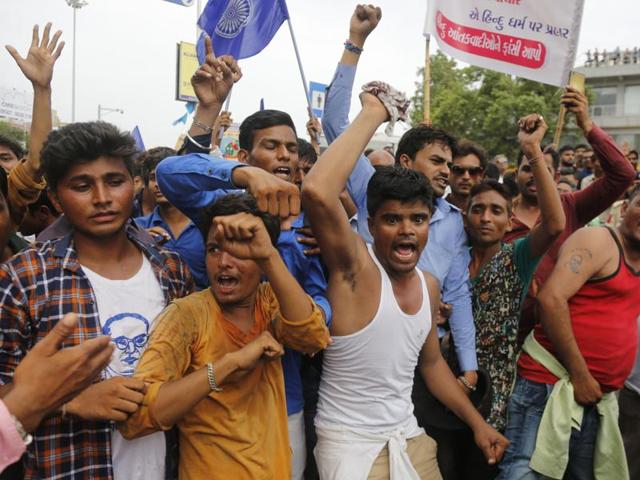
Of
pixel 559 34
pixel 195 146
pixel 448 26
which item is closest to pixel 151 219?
pixel 195 146

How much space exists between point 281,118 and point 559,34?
10.1ft

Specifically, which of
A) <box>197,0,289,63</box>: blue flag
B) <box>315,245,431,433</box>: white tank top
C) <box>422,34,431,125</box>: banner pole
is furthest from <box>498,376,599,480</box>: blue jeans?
<box>197,0,289,63</box>: blue flag

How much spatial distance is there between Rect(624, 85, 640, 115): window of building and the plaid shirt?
133ft

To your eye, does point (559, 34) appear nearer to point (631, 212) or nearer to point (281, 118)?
point (631, 212)

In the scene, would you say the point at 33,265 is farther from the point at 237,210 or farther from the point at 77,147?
the point at 237,210

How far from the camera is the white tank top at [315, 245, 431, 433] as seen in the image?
7.11 feet

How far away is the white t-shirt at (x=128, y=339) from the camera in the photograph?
1.83 meters

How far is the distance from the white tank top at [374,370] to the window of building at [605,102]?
39062 mm

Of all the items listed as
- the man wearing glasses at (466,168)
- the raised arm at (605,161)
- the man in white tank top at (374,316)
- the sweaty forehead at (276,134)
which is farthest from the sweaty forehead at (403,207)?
the man wearing glasses at (466,168)

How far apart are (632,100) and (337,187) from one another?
133ft

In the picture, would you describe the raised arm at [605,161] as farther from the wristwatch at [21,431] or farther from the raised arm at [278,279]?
the wristwatch at [21,431]

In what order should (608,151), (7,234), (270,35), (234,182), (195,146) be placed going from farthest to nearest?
(270,35) < (608,151) < (195,146) < (7,234) < (234,182)

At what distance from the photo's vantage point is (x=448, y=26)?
4.94m

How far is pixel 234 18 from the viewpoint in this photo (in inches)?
176
